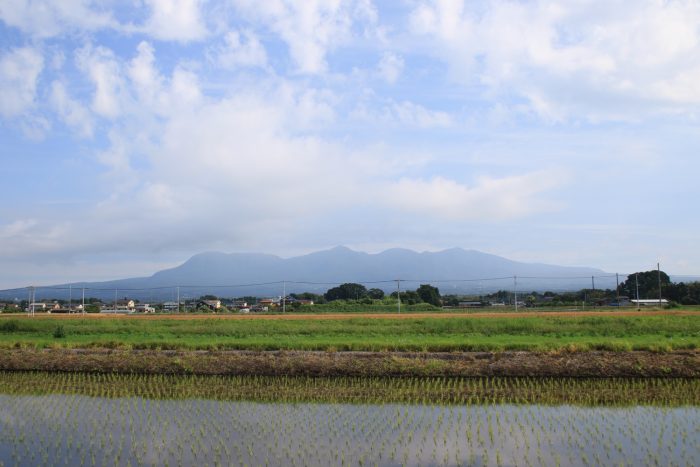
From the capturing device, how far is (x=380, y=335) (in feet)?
66.6

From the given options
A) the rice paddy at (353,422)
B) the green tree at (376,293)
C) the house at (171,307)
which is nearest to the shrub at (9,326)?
the rice paddy at (353,422)

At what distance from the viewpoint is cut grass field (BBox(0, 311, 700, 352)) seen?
16.0m

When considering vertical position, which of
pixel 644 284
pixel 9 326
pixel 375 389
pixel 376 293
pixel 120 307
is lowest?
pixel 375 389

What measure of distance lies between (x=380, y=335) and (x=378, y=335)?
0.23 ft

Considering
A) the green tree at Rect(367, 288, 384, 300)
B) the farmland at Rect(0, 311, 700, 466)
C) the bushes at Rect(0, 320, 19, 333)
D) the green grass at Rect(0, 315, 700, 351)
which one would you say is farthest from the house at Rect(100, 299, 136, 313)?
the farmland at Rect(0, 311, 700, 466)

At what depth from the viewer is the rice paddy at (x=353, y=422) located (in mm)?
7336

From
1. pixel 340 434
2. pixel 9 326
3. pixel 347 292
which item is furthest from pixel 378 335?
pixel 347 292

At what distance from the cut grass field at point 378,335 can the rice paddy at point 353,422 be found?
10.6 feet

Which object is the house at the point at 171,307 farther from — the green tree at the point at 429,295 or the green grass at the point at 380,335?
the green grass at the point at 380,335

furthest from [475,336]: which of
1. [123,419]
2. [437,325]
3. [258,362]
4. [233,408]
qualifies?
[123,419]

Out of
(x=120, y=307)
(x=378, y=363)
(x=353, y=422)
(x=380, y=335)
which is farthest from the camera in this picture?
(x=120, y=307)

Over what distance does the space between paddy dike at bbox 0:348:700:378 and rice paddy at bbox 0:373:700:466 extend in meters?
0.54

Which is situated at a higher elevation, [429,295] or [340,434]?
[429,295]

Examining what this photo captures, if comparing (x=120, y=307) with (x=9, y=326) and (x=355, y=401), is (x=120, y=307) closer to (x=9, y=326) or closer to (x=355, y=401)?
(x=9, y=326)
